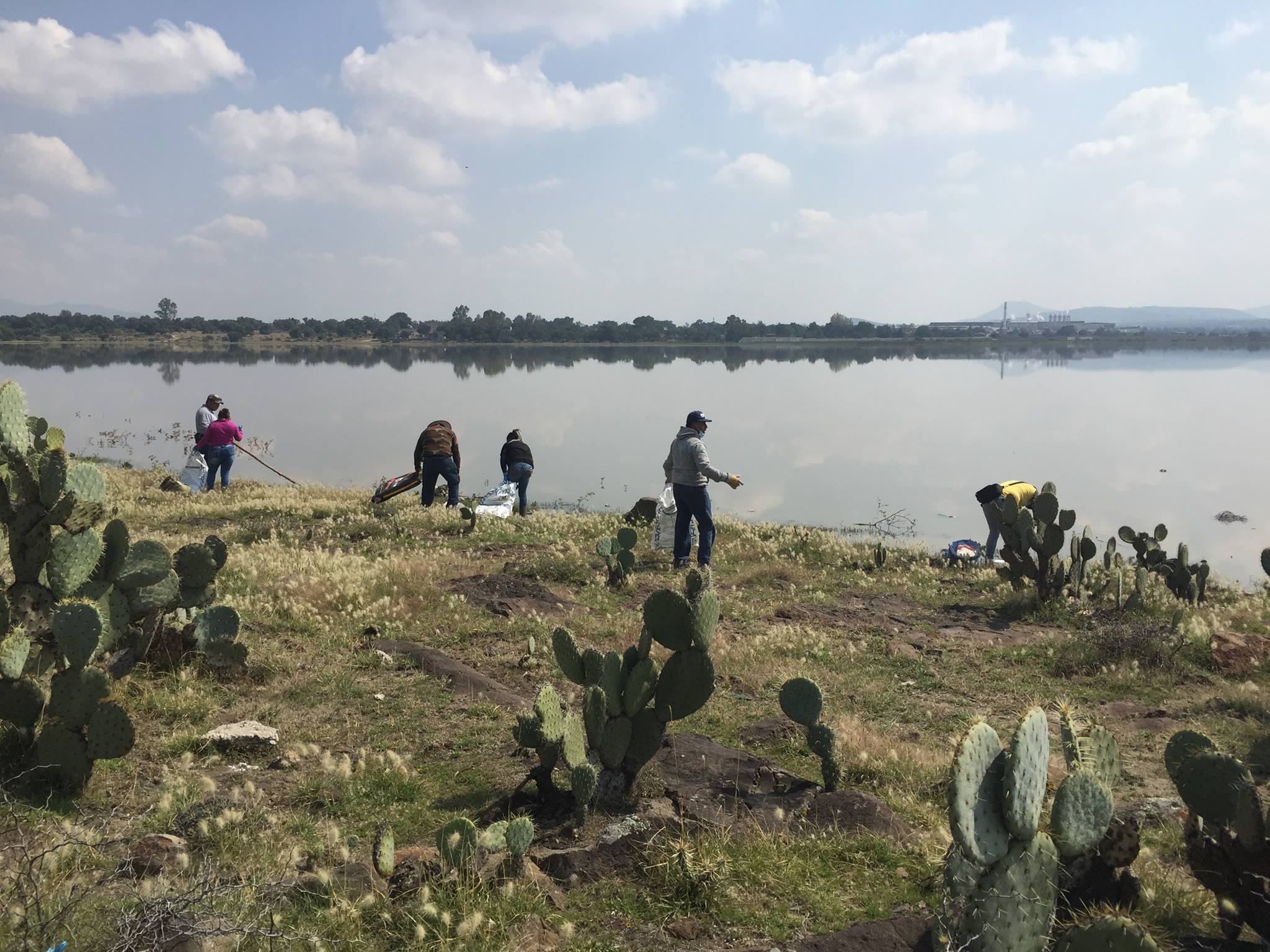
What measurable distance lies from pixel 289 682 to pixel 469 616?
2.63 m

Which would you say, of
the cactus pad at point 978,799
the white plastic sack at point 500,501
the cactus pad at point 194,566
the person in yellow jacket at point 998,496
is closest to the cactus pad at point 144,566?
the cactus pad at point 194,566

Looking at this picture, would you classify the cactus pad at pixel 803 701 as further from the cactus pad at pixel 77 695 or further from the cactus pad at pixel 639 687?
the cactus pad at pixel 77 695

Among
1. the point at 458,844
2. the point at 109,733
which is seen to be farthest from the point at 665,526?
the point at 458,844

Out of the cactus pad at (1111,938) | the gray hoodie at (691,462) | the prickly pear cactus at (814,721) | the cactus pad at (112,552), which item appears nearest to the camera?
the cactus pad at (1111,938)

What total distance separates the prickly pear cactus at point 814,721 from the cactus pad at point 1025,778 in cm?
219

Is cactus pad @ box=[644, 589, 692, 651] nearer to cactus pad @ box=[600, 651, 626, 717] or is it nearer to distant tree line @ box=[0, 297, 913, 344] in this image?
cactus pad @ box=[600, 651, 626, 717]

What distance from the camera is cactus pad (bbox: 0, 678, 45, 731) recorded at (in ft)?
17.1

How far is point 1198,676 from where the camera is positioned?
8945 millimetres

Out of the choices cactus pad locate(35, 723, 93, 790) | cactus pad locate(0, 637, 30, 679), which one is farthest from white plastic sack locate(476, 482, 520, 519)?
cactus pad locate(35, 723, 93, 790)

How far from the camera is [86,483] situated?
6.96m

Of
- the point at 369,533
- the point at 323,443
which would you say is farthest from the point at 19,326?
the point at 369,533

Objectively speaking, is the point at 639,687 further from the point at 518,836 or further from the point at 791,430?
the point at 791,430

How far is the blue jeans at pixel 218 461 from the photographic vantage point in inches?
754

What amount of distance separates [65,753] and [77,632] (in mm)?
681
